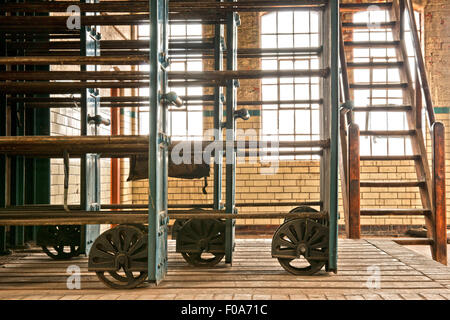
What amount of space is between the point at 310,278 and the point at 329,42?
171 cm

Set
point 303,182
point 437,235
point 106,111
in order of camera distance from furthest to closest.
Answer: point 303,182 → point 106,111 → point 437,235

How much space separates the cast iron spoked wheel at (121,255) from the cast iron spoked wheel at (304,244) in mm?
1010

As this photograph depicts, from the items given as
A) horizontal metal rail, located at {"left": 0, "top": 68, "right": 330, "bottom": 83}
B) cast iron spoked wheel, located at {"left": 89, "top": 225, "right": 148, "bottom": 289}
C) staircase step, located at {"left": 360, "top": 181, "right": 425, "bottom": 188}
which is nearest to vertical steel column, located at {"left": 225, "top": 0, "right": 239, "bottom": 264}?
horizontal metal rail, located at {"left": 0, "top": 68, "right": 330, "bottom": 83}

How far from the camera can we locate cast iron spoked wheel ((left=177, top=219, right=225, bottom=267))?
13.8ft

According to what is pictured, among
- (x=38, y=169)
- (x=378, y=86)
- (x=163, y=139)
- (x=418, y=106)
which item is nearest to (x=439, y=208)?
(x=418, y=106)

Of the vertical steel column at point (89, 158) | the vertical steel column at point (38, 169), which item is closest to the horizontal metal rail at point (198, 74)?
the vertical steel column at point (89, 158)

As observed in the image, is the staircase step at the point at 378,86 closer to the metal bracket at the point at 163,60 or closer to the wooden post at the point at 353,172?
the wooden post at the point at 353,172

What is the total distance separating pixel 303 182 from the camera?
10.7m

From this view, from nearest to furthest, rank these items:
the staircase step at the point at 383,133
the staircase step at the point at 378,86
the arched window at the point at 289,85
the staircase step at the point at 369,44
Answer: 1. the staircase step at the point at 383,133
2. the staircase step at the point at 378,86
3. the staircase step at the point at 369,44
4. the arched window at the point at 289,85

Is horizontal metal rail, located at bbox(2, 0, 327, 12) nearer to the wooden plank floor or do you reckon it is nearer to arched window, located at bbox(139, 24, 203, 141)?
the wooden plank floor

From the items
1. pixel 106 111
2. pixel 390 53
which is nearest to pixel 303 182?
pixel 390 53

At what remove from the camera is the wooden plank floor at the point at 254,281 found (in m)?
3.12

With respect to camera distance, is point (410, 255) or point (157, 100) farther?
point (410, 255)
